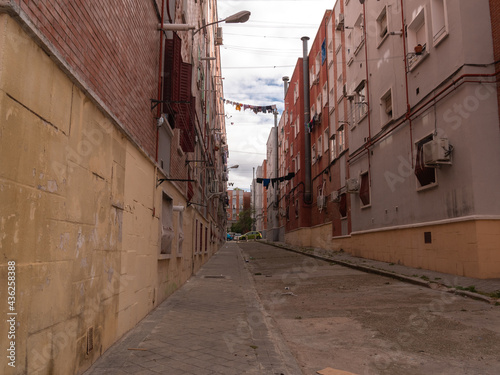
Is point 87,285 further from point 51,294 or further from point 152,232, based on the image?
point 152,232

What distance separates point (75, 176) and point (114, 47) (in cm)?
205

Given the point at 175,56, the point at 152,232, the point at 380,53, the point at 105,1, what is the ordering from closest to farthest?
1. the point at 105,1
2. the point at 152,232
3. the point at 175,56
4. the point at 380,53

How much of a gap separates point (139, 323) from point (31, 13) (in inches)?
171

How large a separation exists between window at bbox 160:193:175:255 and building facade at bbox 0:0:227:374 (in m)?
0.72

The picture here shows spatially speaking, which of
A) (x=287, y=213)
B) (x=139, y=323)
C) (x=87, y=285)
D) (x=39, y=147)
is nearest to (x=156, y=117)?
(x=139, y=323)

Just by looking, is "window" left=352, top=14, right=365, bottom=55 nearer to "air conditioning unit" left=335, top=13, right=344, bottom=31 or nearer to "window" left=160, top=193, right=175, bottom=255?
"air conditioning unit" left=335, top=13, right=344, bottom=31

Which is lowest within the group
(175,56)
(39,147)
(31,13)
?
(39,147)

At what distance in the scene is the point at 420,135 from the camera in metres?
11.5

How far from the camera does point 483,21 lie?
9320 mm

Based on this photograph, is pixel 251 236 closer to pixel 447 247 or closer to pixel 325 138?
pixel 325 138

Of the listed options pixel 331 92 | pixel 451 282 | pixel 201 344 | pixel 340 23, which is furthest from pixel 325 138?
pixel 201 344

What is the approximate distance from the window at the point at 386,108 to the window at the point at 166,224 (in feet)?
28.8

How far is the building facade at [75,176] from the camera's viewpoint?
2.53 metres

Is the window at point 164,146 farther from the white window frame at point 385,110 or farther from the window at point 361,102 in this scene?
the window at point 361,102
